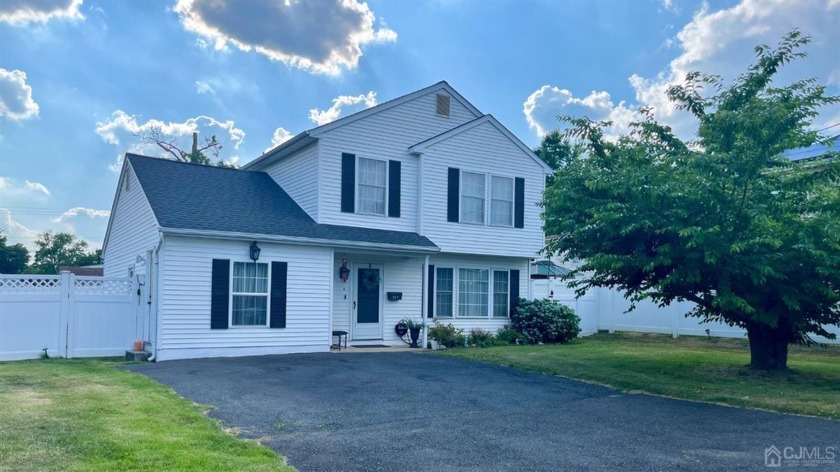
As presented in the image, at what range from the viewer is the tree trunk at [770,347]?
12.0m

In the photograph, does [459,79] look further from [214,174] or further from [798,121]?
[798,121]

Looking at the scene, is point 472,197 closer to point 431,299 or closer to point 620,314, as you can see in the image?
point 431,299

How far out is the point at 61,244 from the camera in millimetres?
52438

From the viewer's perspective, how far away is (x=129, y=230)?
653 inches

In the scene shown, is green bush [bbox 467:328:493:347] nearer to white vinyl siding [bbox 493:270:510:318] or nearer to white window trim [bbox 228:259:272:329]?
white vinyl siding [bbox 493:270:510:318]

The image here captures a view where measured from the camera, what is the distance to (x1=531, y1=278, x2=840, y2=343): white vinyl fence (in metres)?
18.9

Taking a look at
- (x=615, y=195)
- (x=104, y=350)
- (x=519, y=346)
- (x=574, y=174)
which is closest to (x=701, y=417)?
(x=615, y=195)

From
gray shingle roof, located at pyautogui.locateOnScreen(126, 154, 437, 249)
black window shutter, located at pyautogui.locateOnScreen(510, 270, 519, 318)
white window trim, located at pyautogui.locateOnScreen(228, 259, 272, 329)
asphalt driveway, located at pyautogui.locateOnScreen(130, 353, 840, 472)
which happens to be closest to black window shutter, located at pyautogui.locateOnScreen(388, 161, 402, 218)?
gray shingle roof, located at pyautogui.locateOnScreen(126, 154, 437, 249)

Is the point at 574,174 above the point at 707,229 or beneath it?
above

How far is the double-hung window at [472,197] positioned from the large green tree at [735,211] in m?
6.00

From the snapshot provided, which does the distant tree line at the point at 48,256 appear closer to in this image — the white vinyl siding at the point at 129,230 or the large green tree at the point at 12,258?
the large green tree at the point at 12,258

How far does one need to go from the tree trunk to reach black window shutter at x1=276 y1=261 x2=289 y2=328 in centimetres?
926

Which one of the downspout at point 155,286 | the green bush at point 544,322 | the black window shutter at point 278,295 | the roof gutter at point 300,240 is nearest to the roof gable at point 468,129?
the roof gutter at point 300,240

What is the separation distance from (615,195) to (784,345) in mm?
4453
